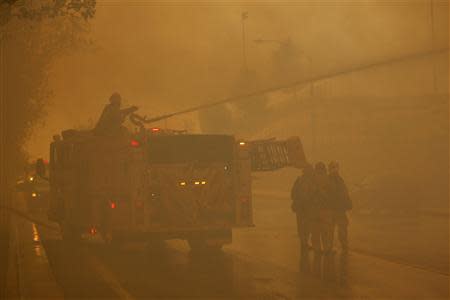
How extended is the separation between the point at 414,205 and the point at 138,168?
657 inches

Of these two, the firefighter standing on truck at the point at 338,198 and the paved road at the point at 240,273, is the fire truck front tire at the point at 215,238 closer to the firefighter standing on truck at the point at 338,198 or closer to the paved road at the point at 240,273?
the paved road at the point at 240,273

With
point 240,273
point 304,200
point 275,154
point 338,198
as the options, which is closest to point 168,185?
point 240,273

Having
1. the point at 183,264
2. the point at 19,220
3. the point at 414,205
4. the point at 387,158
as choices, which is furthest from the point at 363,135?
the point at 183,264

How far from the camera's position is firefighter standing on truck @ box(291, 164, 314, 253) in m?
14.1

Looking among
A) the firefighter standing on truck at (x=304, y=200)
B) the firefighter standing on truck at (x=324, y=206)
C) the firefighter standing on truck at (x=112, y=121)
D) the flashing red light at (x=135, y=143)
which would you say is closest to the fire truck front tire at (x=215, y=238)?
the firefighter standing on truck at (x=304, y=200)

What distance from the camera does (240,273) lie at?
13.3m

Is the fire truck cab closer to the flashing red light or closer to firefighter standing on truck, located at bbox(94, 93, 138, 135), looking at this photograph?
the flashing red light

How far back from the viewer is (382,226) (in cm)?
2380

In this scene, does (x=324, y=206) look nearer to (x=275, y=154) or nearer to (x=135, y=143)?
(x=275, y=154)

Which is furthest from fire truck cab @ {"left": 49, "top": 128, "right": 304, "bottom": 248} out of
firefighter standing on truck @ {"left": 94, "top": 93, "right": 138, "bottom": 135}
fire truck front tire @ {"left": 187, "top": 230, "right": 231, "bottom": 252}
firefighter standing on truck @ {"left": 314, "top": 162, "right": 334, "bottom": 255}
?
firefighter standing on truck @ {"left": 314, "top": 162, "right": 334, "bottom": 255}

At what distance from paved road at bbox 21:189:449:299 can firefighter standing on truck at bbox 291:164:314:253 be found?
519 mm

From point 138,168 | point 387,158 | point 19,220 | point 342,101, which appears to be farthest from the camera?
point 342,101

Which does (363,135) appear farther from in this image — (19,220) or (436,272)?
(436,272)

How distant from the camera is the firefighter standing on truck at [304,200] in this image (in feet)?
46.2
